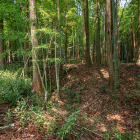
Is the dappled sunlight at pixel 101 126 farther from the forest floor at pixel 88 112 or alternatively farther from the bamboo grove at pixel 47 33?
the bamboo grove at pixel 47 33

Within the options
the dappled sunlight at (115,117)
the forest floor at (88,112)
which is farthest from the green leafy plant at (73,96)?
the dappled sunlight at (115,117)

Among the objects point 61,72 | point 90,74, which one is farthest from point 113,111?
point 61,72

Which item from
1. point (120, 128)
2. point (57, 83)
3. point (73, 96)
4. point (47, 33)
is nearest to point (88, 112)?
point (120, 128)

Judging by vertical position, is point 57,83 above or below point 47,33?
below

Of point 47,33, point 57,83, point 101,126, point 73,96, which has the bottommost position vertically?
point 101,126

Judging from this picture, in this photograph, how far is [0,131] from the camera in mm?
1874

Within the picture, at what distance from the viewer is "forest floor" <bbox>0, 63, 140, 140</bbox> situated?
85.5 inches

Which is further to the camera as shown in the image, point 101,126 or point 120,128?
point 101,126

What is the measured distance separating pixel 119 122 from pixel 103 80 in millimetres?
2926

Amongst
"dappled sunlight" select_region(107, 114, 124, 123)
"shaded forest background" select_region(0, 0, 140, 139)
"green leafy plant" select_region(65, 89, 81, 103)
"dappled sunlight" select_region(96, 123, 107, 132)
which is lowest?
"dappled sunlight" select_region(96, 123, 107, 132)

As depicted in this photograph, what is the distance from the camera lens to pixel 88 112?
4422mm

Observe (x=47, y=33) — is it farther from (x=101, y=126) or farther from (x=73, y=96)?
(x=101, y=126)

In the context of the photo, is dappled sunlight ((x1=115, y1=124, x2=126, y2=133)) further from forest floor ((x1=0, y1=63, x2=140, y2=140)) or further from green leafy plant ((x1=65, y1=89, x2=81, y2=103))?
green leafy plant ((x1=65, y1=89, x2=81, y2=103))

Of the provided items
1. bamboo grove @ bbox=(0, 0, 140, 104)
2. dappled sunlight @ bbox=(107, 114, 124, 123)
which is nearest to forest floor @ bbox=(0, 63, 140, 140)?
dappled sunlight @ bbox=(107, 114, 124, 123)
